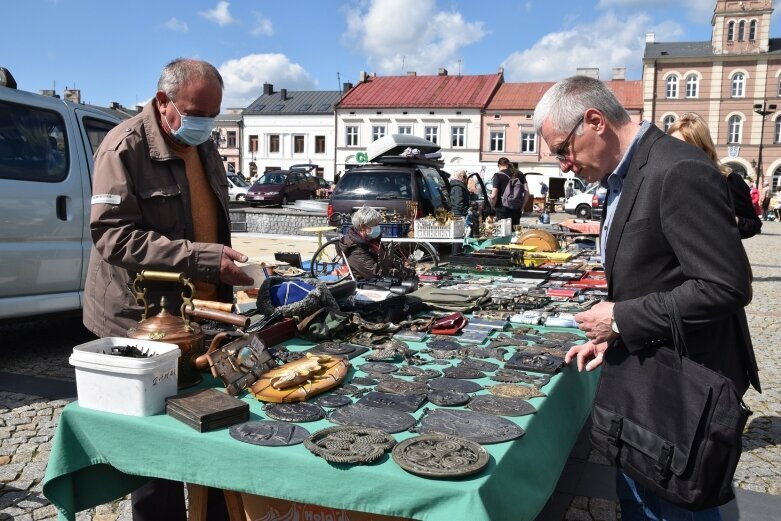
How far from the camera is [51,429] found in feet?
12.9

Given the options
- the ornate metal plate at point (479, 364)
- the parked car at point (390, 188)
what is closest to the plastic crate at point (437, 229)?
the parked car at point (390, 188)

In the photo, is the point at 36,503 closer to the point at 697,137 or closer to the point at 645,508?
the point at 645,508

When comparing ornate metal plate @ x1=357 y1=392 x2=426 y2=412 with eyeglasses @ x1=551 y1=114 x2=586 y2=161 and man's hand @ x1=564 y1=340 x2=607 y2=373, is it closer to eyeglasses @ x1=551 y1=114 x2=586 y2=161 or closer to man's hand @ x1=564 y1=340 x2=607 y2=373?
man's hand @ x1=564 y1=340 x2=607 y2=373

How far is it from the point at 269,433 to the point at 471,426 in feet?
1.87

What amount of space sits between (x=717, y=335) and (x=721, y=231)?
0.31m

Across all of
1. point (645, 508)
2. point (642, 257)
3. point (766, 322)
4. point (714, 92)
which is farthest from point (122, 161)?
point (714, 92)

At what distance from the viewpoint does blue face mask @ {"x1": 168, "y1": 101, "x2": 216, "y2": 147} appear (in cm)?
248

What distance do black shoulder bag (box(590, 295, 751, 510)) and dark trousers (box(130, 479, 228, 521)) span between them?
1368mm

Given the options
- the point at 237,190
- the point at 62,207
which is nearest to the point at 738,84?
the point at 237,190

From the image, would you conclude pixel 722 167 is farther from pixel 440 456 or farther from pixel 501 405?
pixel 440 456

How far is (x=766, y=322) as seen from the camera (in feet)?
24.5

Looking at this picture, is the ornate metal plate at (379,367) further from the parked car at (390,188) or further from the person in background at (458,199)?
the person in background at (458,199)

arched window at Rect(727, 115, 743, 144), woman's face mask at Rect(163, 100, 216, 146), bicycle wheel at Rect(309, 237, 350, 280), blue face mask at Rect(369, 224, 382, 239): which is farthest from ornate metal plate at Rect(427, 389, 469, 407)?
arched window at Rect(727, 115, 743, 144)

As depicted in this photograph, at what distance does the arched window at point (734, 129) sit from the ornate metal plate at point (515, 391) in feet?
160
